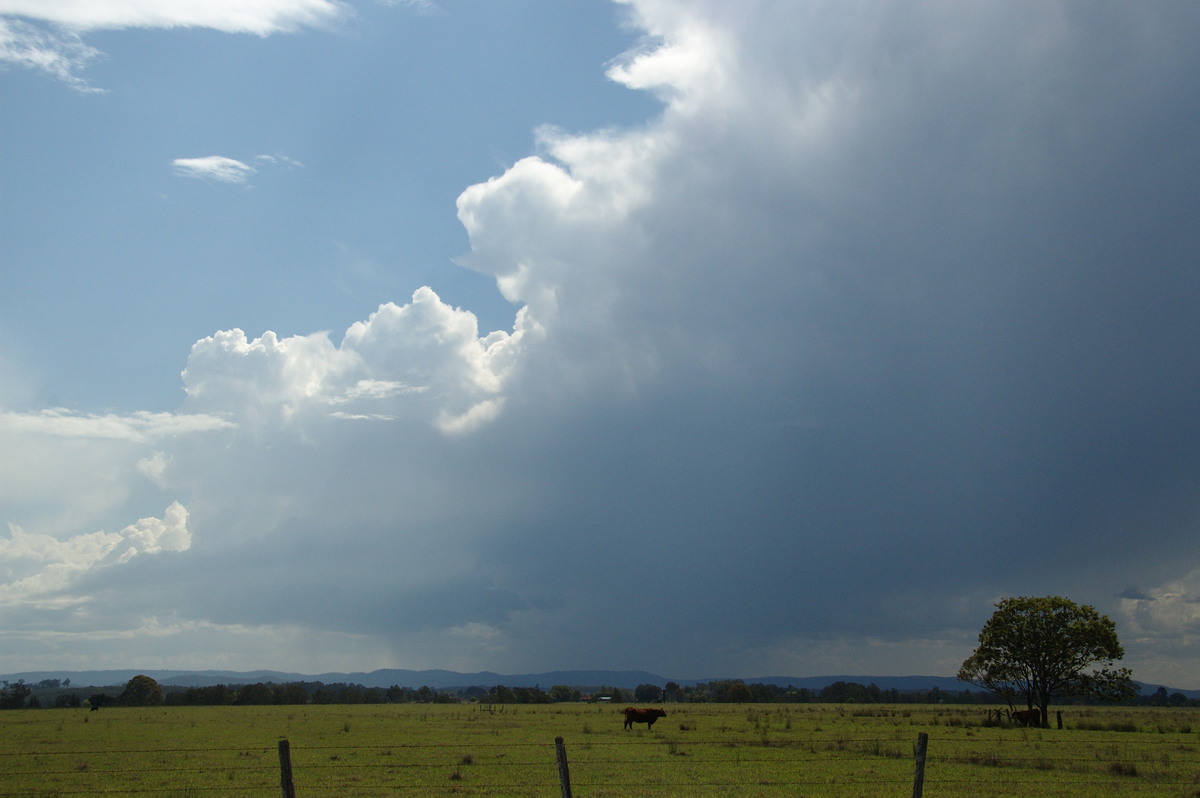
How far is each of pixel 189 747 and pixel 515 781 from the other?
21.3 meters

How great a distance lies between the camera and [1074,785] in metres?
23.9

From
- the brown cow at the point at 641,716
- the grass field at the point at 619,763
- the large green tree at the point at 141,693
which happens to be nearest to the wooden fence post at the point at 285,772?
the grass field at the point at 619,763

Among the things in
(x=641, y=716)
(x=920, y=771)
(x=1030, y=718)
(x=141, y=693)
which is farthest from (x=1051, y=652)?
(x=141, y=693)

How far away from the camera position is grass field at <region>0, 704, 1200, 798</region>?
22.9 m

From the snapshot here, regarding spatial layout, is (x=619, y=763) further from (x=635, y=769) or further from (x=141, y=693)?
(x=141, y=693)

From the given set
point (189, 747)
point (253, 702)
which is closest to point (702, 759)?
point (189, 747)

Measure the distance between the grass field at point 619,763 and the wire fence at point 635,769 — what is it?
0.08 meters

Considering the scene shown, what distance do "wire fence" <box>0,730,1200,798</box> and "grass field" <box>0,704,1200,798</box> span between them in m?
0.08

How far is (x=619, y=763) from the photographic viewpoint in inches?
1098

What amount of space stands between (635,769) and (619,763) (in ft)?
3.64

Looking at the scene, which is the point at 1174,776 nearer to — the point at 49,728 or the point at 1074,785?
the point at 1074,785

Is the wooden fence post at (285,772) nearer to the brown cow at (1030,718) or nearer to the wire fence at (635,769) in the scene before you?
the wire fence at (635,769)

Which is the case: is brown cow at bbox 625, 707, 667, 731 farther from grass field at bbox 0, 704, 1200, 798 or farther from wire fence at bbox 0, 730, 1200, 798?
wire fence at bbox 0, 730, 1200, 798

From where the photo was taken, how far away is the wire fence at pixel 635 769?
894 inches
